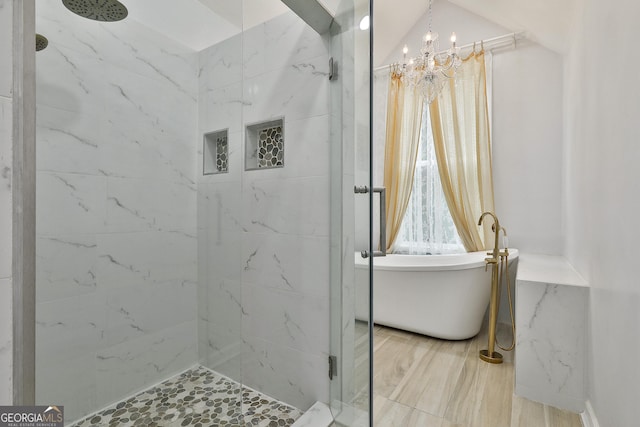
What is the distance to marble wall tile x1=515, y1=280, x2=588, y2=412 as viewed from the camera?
1577 millimetres

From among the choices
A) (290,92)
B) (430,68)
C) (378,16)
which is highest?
→ (378,16)

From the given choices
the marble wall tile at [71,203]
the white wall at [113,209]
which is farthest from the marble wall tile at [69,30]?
the marble wall tile at [71,203]

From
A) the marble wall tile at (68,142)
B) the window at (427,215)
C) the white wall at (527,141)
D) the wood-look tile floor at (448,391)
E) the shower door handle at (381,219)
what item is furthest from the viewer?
the window at (427,215)

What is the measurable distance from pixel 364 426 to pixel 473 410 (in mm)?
704

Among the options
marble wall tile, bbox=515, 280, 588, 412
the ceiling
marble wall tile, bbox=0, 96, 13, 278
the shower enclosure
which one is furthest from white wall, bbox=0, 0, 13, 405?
marble wall tile, bbox=515, 280, 588, 412

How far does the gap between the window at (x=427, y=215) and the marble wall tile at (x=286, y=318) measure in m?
2.08

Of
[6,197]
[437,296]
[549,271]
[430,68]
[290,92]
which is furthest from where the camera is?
[430,68]

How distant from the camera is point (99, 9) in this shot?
3.85 ft

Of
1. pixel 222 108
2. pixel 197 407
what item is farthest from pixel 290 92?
pixel 197 407

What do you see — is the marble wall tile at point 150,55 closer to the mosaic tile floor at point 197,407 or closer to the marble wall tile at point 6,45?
the marble wall tile at point 6,45

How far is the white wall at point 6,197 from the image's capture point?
52 centimetres

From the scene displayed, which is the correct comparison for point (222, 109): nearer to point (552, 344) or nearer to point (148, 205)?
point (148, 205)

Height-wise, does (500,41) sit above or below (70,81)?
above

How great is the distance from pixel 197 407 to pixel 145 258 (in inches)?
29.0
